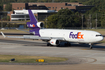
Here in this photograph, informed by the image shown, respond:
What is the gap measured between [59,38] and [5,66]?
87.7 feet

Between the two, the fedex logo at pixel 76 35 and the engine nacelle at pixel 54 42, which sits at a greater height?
the fedex logo at pixel 76 35

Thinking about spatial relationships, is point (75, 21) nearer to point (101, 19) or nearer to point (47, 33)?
point (101, 19)

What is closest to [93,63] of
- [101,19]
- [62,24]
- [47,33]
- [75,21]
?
[47,33]

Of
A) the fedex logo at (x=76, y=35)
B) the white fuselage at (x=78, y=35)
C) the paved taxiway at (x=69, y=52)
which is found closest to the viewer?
the paved taxiway at (x=69, y=52)

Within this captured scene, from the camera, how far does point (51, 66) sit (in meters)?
30.4

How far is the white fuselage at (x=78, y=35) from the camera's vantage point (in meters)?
49.2

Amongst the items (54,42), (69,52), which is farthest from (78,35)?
(69,52)

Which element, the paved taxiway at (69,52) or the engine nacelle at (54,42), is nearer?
the paved taxiway at (69,52)

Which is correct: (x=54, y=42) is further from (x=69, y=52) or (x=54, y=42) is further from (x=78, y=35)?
(x=69, y=52)

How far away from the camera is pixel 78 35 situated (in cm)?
5175

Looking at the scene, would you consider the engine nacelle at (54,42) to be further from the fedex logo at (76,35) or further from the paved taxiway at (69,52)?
the fedex logo at (76,35)

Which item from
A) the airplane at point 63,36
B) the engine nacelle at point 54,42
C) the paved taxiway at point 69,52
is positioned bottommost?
the paved taxiway at point 69,52

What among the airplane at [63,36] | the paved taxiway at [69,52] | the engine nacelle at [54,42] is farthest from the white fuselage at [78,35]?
the engine nacelle at [54,42]

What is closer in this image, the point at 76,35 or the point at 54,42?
the point at 76,35
